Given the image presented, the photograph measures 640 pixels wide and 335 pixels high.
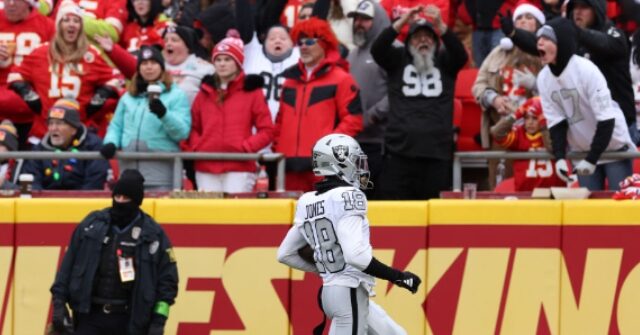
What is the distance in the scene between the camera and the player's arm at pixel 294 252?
428 inches

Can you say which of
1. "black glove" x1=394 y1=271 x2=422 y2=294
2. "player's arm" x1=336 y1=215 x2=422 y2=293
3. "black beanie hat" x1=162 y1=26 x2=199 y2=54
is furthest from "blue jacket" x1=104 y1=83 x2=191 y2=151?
"black glove" x1=394 y1=271 x2=422 y2=294

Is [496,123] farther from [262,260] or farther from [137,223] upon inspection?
[137,223]

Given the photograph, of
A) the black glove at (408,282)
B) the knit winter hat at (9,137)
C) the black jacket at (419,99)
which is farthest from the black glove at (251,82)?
the black glove at (408,282)

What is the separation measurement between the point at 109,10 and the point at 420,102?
14.7ft

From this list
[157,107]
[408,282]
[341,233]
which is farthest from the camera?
[157,107]

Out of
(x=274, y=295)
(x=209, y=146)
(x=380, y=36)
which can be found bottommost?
(x=274, y=295)

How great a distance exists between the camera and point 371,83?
1437 cm

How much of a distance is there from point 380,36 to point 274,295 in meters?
2.50

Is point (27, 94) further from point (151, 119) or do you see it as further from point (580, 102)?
point (580, 102)

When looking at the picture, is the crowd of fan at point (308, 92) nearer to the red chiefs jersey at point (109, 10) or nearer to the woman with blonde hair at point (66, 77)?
the woman with blonde hair at point (66, 77)

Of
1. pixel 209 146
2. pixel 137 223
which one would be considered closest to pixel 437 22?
pixel 209 146

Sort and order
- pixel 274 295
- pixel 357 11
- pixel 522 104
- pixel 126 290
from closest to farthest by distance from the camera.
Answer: pixel 126 290, pixel 274 295, pixel 522 104, pixel 357 11

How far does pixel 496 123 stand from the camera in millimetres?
13758

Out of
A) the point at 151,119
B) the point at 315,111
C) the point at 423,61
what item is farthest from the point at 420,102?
the point at 151,119
